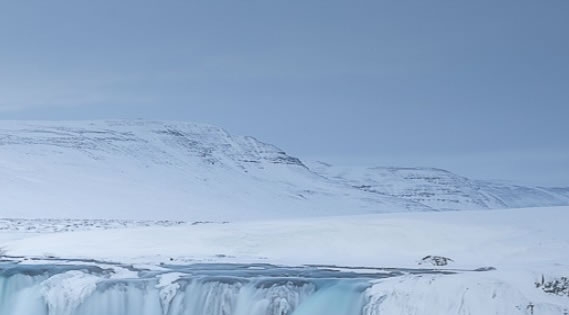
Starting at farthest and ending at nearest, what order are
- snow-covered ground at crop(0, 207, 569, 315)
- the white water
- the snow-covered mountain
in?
the snow-covered mountain → the white water → snow-covered ground at crop(0, 207, 569, 315)

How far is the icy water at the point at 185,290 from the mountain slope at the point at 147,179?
7147 cm

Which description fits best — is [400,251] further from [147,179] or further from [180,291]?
[147,179]

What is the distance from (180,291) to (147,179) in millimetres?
123342

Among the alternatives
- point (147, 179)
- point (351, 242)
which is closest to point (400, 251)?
point (351, 242)

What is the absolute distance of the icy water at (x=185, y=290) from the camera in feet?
46.0

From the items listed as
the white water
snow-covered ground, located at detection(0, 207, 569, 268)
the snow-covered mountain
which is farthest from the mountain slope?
the white water

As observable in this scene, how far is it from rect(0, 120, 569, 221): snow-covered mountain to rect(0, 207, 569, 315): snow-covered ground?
66059 mm

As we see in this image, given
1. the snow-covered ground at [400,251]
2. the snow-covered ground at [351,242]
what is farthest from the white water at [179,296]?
the snow-covered ground at [351,242]

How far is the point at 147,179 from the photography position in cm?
13688

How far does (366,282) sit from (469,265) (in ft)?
10.9

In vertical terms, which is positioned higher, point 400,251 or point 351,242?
point 351,242

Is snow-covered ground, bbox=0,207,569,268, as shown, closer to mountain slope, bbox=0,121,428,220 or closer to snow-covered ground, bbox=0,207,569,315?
snow-covered ground, bbox=0,207,569,315

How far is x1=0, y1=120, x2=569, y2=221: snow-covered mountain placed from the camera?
105m

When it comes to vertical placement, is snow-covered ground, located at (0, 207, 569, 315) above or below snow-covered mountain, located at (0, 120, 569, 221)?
below
